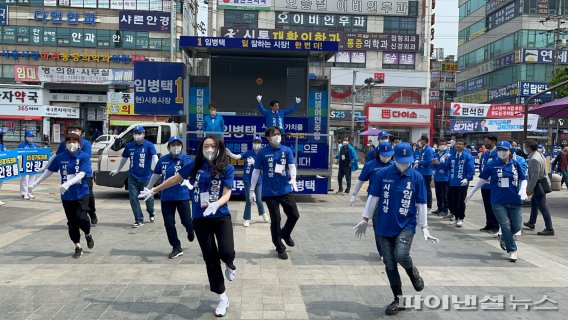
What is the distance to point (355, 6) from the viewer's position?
168ft

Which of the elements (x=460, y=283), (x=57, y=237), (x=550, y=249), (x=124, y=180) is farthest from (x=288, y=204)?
(x=124, y=180)

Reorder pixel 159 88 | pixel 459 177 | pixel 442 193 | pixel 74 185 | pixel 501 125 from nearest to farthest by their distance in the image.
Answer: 1. pixel 74 185
2. pixel 459 177
3. pixel 442 193
4. pixel 159 88
5. pixel 501 125

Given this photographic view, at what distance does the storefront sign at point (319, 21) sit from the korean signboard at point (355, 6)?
0.49m

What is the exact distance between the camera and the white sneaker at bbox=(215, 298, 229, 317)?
497 cm

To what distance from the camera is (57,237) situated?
8.73 metres

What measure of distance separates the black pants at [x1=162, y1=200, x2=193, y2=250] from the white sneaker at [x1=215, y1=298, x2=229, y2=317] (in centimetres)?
253

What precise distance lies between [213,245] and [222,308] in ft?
2.10

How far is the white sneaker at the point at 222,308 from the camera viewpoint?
16.3 ft

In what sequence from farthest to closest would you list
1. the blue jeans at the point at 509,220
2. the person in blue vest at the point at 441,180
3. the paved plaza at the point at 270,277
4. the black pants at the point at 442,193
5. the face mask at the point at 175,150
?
the black pants at the point at 442,193 → the person in blue vest at the point at 441,180 → the face mask at the point at 175,150 → the blue jeans at the point at 509,220 → the paved plaza at the point at 270,277

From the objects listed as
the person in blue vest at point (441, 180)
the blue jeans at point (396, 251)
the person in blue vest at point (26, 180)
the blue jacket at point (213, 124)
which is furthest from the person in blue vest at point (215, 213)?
the person in blue vest at point (26, 180)

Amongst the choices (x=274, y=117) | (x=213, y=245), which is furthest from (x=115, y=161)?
(x=213, y=245)

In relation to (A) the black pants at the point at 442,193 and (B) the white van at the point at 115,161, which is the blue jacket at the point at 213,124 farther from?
(A) the black pants at the point at 442,193

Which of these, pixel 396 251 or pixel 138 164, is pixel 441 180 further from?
pixel 396 251

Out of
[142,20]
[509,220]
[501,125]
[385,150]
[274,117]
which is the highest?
[142,20]
